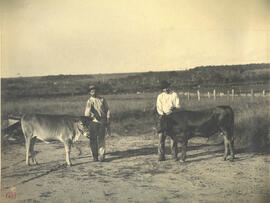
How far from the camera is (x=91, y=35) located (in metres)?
4.03

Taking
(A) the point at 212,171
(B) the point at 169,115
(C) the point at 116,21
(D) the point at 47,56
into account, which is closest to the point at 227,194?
(A) the point at 212,171

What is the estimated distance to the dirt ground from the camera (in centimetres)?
384

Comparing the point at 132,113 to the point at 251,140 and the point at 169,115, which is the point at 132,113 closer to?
the point at 169,115

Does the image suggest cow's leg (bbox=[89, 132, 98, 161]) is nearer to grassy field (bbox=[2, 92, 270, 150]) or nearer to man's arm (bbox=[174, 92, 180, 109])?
grassy field (bbox=[2, 92, 270, 150])

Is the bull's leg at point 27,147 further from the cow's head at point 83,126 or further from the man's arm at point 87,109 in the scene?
the man's arm at point 87,109

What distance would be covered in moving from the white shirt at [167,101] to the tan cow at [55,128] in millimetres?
929

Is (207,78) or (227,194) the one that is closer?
(227,194)

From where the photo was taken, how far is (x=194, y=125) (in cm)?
410

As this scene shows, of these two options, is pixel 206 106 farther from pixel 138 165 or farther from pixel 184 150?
pixel 138 165

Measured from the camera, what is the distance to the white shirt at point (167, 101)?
4.10 metres

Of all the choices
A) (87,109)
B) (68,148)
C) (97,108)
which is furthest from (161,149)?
(68,148)

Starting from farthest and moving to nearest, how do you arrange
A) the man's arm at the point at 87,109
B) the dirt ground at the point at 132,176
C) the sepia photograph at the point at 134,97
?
the man's arm at the point at 87,109, the sepia photograph at the point at 134,97, the dirt ground at the point at 132,176

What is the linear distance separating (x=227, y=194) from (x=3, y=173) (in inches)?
114

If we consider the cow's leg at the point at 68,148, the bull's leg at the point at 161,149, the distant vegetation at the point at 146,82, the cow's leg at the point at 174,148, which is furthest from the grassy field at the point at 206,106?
the cow's leg at the point at 68,148
